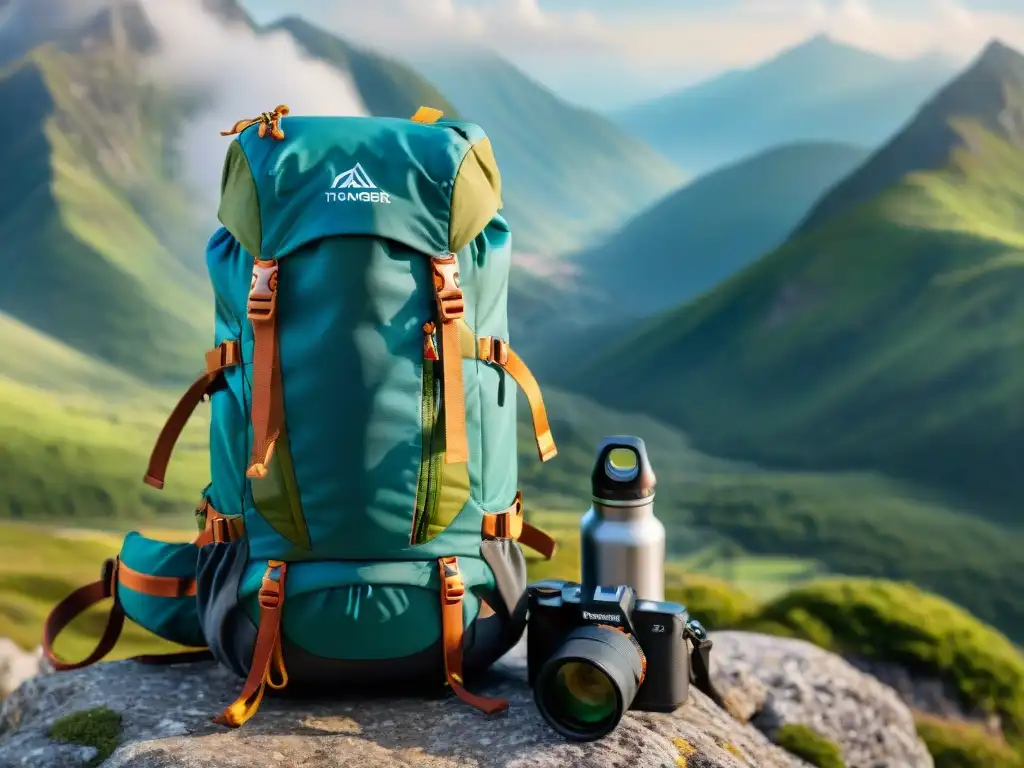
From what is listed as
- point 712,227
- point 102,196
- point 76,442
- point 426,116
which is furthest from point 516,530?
point 712,227

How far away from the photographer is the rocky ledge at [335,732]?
2.07 m

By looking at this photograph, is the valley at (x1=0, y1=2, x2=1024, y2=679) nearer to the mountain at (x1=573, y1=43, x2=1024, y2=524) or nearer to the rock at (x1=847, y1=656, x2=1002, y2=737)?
the mountain at (x1=573, y1=43, x2=1024, y2=524)

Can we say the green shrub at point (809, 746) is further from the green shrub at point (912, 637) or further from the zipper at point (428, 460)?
the zipper at point (428, 460)

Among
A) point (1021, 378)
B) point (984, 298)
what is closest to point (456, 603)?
point (1021, 378)

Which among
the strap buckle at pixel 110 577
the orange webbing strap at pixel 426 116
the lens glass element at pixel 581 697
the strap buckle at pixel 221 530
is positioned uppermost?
the orange webbing strap at pixel 426 116

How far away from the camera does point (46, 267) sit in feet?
47.2

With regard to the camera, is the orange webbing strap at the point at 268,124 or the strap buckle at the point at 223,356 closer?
the orange webbing strap at the point at 268,124

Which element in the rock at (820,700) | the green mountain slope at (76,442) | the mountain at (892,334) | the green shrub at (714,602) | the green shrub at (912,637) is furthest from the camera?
the mountain at (892,334)

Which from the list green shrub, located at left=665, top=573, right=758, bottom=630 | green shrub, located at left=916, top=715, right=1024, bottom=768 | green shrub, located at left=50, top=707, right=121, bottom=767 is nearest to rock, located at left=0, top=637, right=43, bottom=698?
green shrub, located at left=50, top=707, right=121, bottom=767

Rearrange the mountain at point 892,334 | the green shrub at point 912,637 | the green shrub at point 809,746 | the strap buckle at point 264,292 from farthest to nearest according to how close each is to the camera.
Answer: the mountain at point 892,334
the green shrub at point 912,637
the green shrub at point 809,746
the strap buckle at point 264,292

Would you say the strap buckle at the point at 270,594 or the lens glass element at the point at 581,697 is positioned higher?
the strap buckle at the point at 270,594

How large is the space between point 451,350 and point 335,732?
87 centimetres

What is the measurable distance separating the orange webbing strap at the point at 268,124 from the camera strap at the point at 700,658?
4.80 feet

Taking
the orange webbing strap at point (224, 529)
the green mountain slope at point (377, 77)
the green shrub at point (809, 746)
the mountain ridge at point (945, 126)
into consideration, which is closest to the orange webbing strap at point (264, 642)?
the orange webbing strap at point (224, 529)
